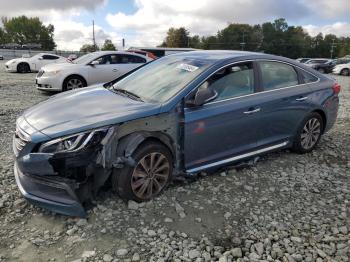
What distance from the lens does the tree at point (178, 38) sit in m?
93.7

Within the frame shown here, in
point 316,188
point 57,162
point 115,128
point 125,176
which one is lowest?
point 316,188

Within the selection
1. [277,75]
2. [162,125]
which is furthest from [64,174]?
[277,75]

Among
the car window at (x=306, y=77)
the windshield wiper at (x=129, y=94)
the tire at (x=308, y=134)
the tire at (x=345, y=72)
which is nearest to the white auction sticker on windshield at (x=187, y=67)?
the windshield wiper at (x=129, y=94)

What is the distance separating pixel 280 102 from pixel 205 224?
86.4 inches

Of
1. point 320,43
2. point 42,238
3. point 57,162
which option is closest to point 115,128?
point 57,162

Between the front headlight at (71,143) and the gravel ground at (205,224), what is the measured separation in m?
0.73

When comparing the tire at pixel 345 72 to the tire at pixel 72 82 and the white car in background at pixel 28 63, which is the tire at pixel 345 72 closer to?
the white car in background at pixel 28 63

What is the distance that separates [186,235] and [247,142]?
68.4 inches

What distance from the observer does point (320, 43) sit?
340ft

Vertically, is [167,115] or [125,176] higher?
[167,115]

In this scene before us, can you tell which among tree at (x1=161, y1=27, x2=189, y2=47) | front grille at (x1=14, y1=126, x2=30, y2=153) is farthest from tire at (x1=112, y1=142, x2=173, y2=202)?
tree at (x1=161, y1=27, x2=189, y2=47)

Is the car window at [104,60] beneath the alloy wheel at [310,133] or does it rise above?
above

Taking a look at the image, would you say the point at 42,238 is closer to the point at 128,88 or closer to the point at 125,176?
the point at 125,176

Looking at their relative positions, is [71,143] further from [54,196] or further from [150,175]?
[150,175]
